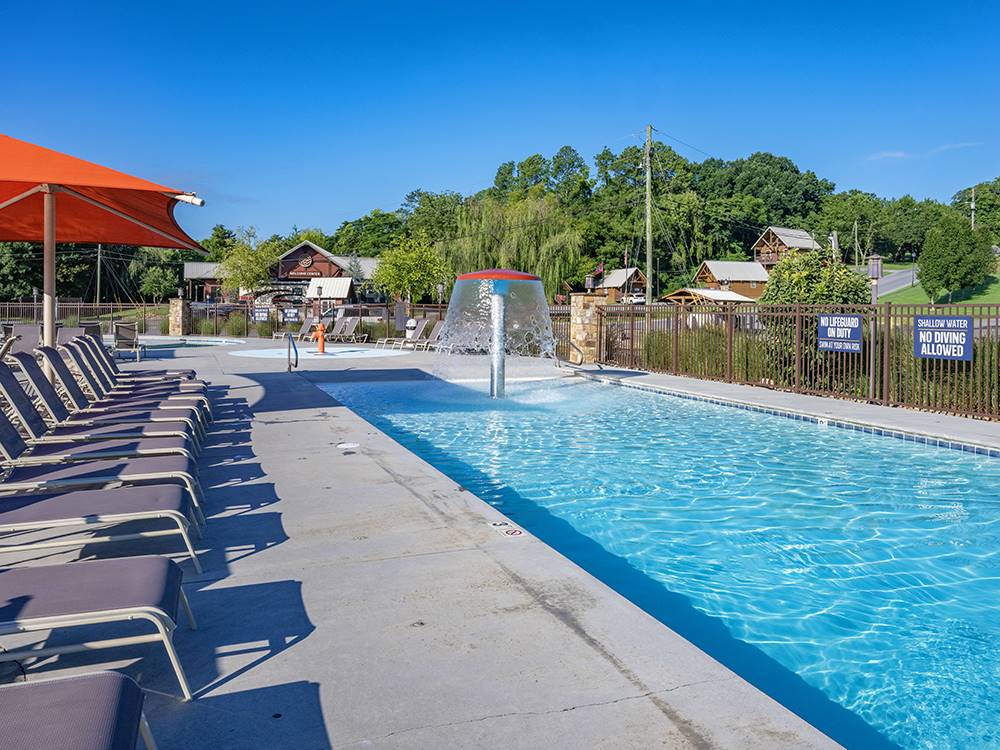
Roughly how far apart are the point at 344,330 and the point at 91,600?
26.7 meters

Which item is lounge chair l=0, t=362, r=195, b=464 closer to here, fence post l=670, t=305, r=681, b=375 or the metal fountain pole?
the metal fountain pole

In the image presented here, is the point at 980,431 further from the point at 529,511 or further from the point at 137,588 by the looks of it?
the point at 137,588

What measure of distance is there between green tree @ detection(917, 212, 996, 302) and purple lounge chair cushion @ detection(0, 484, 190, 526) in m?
65.2

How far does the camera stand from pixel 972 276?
6119cm

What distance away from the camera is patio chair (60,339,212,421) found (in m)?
8.80

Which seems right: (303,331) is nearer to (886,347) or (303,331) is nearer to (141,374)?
(141,374)

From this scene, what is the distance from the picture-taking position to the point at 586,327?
2034 centimetres

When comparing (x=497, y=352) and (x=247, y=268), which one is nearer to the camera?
(x=497, y=352)

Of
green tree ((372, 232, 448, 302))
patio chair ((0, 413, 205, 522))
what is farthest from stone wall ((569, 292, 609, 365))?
green tree ((372, 232, 448, 302))

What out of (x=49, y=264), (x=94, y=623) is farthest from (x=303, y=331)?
(x=94, y=623)

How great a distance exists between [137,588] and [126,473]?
7.53 ft

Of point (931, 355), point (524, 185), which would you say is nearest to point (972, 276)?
point (524, 185)

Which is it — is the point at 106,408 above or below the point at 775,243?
below

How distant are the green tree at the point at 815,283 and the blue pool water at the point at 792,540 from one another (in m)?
4.16
